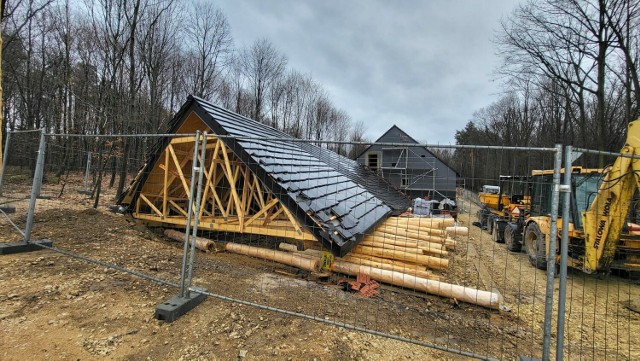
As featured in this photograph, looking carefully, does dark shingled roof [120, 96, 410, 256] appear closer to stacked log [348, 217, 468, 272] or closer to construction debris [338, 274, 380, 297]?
stacked log [348, 217, 468, 272]

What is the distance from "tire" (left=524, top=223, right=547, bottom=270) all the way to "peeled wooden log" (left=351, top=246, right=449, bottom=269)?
4365 millimetres

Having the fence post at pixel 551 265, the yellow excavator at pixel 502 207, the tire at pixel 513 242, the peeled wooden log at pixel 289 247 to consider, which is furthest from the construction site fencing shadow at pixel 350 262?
the yellow excavator at pixel 502 207

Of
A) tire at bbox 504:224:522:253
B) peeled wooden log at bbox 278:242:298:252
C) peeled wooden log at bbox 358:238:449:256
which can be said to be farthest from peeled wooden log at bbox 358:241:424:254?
tire at bbox 504:224:522:253

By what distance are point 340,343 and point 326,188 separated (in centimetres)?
379

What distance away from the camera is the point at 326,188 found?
638cm

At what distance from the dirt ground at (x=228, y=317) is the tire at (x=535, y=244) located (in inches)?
79.5

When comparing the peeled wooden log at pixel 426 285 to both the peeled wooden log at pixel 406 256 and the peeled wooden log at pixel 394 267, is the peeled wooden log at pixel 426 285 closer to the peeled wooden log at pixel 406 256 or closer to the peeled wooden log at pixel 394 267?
the peeled wooden log at pixel 394 267

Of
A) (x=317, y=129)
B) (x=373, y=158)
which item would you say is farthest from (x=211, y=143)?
(x=317, y=129)

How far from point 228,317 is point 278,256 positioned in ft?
8.47

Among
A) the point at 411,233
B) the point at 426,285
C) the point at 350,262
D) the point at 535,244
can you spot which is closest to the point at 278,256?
the point at 350,262

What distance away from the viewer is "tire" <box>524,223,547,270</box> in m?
7.92

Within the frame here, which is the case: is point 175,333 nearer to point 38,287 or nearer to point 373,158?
point 38,287

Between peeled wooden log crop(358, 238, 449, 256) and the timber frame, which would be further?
the timber frame

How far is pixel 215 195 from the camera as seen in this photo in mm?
6402
